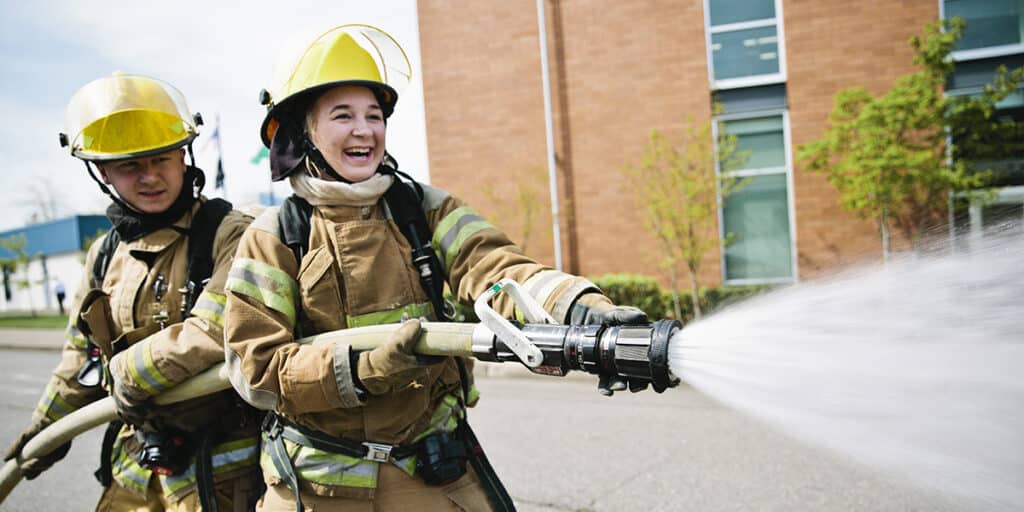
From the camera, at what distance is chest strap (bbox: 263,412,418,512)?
1858 mm

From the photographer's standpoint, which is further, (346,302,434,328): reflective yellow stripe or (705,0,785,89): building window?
(705,0,785,89): building window

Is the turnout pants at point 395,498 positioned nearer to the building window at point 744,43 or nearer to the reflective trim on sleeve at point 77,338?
the reflective trim on sleeve at point 77,338

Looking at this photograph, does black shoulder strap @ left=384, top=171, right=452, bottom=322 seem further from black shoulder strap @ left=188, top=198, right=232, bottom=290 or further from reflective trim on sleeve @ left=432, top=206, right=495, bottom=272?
black shoulder strap @ left=188, top=198, right=232, bottom=290

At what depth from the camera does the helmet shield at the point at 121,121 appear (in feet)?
8.34

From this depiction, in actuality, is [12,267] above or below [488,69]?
below

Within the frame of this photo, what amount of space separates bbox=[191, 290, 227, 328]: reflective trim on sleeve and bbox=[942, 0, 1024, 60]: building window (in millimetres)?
11520

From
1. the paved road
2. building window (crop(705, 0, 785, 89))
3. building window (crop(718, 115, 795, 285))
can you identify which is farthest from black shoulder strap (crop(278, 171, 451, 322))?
building window (crop(705, 0, 785, 89))

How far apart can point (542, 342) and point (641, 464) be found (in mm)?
3634

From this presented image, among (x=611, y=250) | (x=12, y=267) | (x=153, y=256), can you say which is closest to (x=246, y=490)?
(x=153, y=256)

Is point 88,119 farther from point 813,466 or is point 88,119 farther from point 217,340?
point 813,466

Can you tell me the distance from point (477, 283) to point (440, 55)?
457 inches

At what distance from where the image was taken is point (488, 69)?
1257 cm

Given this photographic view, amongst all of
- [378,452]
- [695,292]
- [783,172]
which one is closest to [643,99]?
[783,172]

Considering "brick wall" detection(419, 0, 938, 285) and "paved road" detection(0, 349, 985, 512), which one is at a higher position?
"brick wall" detection(419, 0, 938, 285)
